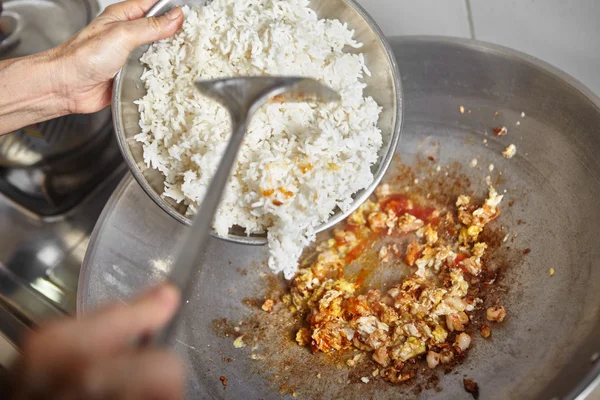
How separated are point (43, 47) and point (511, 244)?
1.41 metres

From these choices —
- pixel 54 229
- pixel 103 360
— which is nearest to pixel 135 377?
pixel 103 360

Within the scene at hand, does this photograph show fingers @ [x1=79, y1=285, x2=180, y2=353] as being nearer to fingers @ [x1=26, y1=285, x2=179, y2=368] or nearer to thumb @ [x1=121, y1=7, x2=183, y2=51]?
fingers @ [x1=26, y1=285, x2=179, y2=368]

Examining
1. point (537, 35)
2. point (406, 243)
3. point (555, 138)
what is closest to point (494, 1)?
point (537, 35)

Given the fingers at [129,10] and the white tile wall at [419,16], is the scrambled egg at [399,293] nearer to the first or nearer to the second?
the white tile wall at [419,16]

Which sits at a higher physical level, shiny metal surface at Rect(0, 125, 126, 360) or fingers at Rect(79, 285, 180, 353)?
fingers at Rect(79, 285, 180, 353)

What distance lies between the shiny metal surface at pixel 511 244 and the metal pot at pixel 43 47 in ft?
1.22

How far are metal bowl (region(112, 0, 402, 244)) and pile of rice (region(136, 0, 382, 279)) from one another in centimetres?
3

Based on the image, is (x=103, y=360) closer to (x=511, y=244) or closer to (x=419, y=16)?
(x=511, y=244)

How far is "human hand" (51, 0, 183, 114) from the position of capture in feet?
3.60

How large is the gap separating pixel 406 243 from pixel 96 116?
96 cm

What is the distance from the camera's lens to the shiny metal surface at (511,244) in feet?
3.53

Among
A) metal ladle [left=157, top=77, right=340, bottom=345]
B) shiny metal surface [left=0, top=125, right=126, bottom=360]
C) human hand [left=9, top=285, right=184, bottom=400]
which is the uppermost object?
metal ladle [left=157, top=77, right=340, bottom=345]

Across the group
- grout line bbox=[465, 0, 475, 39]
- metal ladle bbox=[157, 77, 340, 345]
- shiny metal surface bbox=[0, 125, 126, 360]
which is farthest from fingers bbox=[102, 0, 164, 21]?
grout line bbox=[465, 0, 475, 39]

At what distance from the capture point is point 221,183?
746 mm
